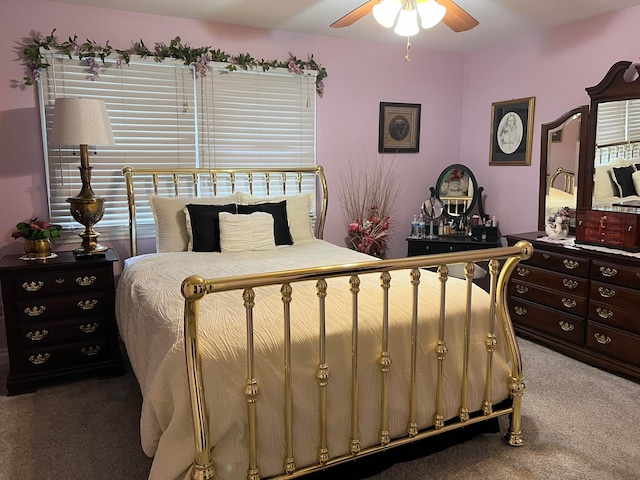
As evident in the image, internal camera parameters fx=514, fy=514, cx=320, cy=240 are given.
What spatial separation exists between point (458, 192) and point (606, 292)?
173cm

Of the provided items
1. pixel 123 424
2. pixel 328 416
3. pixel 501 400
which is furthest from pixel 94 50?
pixel 501 400

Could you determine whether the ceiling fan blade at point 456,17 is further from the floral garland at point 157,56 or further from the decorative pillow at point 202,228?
the decorative pillow at point 202,228

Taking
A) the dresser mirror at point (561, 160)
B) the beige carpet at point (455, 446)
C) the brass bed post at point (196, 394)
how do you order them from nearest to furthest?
the brass bed post at point (196, 394)
the beige carpet at point (455, 446)
the dresser mirror at point (561, 160)

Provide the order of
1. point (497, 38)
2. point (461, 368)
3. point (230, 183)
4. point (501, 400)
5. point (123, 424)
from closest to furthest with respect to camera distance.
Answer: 1. point (461, 368)
2. point (501, 400)
3. point (123, 424)
4. point (230, 183)
5. point (497, 38)

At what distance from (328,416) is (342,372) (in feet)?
0.56

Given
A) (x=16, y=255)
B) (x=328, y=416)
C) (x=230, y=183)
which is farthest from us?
(x=230, y=183)

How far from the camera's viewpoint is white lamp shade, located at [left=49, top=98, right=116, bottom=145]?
9.96ft

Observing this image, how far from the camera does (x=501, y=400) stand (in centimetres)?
237

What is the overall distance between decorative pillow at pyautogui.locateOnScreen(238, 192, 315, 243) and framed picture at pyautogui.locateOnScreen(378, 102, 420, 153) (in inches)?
42.1

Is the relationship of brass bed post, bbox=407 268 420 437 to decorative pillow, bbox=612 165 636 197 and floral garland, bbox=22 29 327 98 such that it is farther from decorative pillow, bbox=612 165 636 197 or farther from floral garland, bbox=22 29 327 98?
floral garland, bbox=22 29 327 98

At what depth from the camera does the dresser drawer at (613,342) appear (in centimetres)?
303

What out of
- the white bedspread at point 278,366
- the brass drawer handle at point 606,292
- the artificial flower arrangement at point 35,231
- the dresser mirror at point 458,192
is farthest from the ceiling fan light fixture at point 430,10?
the artificial flower arrangement at point 35,231

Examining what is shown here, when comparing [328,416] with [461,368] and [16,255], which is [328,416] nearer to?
[461,368]

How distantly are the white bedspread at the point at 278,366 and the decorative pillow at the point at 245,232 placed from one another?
81 cm
